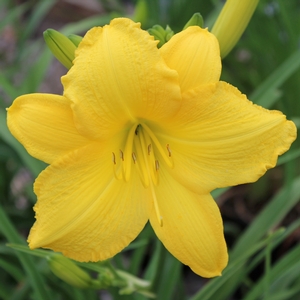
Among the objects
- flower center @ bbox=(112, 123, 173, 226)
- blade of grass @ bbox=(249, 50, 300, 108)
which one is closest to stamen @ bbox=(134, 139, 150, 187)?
flower center @ bbox=(112, 123, 173, 226)

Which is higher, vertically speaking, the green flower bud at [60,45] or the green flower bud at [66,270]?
the green flower bud at [60,45]

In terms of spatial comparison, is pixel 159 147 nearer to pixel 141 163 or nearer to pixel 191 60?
pixel 141 163

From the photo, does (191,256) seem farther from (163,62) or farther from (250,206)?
(250,206)

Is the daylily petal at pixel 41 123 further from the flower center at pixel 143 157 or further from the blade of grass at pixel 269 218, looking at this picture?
the blade of grass at pixel 269 218

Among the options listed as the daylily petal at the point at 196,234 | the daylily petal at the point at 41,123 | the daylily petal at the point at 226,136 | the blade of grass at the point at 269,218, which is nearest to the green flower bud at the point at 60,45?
the daylily petal at the point at 41,123

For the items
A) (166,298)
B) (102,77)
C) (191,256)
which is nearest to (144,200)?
(191,256)

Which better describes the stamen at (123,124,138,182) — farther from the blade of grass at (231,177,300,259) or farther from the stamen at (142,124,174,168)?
the blade of grass at (231,177,300,259)

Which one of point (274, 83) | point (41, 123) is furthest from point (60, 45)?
point (274, 83)
